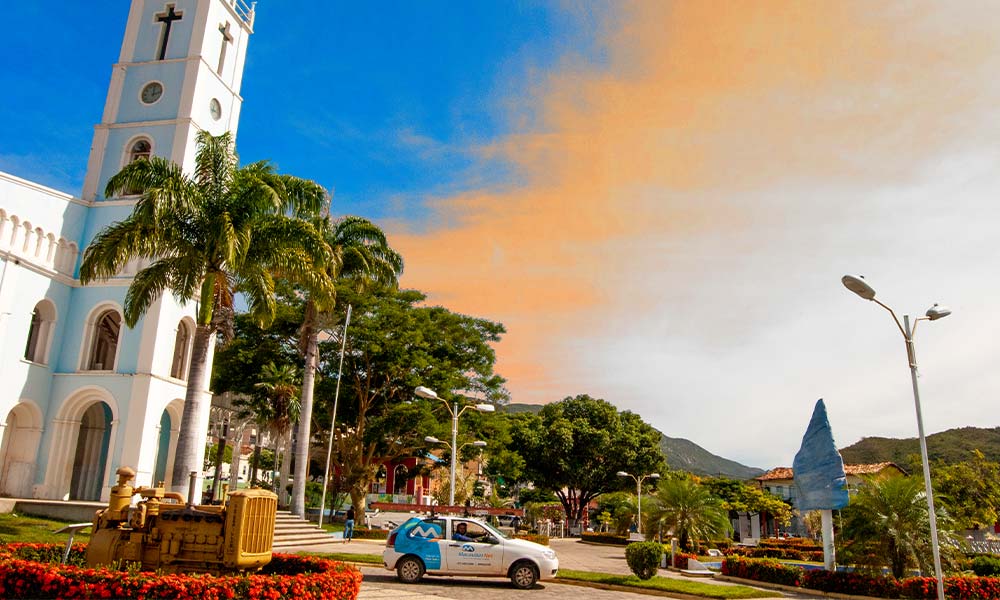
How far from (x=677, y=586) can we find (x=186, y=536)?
12349 millimetres

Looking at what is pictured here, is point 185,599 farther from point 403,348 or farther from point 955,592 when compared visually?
point 403,348

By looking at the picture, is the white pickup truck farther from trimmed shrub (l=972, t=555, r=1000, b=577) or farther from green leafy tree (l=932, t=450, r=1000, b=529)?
green leafy tree (l=932, t=450, r=1000, b=529)

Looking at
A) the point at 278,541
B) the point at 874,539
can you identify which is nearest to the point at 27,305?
the point at 278,541

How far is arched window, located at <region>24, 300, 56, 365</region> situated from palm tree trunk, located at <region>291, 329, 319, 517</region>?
988 centimetres

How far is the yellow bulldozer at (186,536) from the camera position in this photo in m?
11.8

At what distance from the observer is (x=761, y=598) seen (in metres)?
17.3

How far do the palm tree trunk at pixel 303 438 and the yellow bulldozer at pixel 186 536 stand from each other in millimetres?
17298

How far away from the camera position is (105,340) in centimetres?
3109

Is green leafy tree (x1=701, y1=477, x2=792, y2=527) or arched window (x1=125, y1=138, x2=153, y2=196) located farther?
green leafy tree (x1=701, y1=477, x2=792, y2=527)

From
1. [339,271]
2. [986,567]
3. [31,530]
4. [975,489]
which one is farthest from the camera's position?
[975,489]

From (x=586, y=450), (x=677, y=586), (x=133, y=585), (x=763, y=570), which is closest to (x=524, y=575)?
(x=677, y=586)

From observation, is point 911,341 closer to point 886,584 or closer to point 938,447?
point 886,584

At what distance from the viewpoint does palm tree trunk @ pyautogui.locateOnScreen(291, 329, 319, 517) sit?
2909cm

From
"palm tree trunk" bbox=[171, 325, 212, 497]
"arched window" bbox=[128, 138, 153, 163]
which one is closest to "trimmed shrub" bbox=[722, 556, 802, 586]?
"palm tree trunk" bbox=[171, 325, 212, 497]
